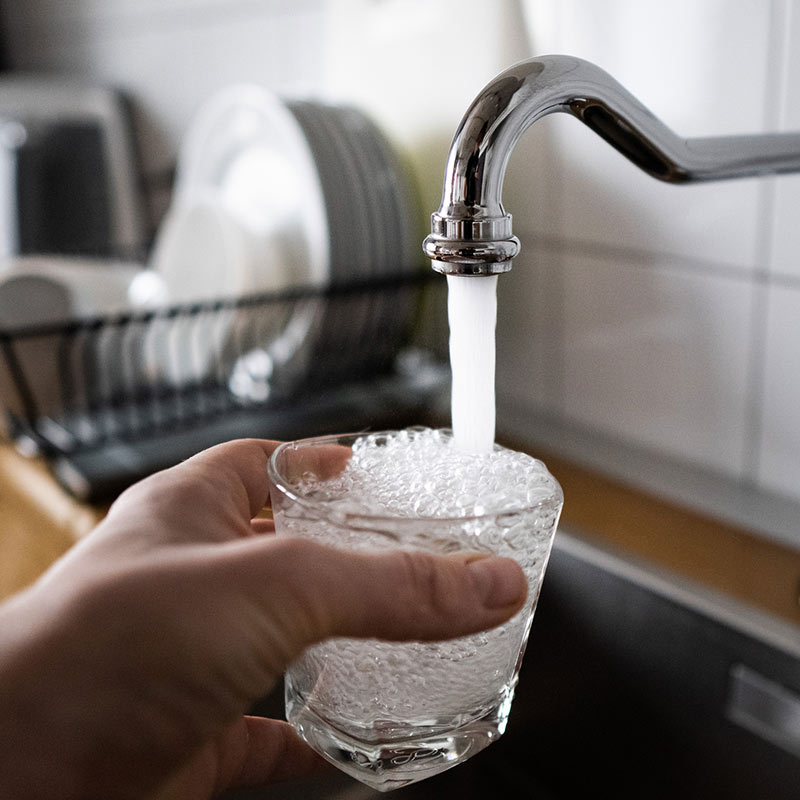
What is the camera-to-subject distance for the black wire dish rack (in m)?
0.94

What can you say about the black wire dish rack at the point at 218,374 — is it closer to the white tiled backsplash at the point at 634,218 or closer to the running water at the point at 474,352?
the white tiled backsplash at the point at 634,218

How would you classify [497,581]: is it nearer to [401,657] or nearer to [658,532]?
[401,657]

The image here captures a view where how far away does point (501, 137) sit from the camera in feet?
1.06

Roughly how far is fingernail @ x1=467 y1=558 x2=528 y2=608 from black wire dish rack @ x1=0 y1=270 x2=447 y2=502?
0.66 meters

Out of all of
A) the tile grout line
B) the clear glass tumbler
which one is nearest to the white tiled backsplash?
the tile grout line

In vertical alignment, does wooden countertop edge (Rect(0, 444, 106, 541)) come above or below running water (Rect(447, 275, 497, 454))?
below

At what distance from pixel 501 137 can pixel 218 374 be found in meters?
0.70

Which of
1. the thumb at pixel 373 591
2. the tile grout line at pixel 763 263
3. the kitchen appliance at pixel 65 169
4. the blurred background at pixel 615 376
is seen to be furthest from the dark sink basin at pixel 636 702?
the kitchen appliance at pixel 65 169

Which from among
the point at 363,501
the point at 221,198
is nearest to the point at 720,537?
the point at 363,501

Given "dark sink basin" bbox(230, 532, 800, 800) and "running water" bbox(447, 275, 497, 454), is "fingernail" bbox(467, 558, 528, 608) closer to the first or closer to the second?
"running water" bbox(447, 275, 497, 454)

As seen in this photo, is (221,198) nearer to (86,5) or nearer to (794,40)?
(794,40)

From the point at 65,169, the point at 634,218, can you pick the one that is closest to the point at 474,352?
the point at 634,218

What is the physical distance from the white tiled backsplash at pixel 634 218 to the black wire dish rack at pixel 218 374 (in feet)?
0.41

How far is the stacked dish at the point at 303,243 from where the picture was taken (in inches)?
37.1
